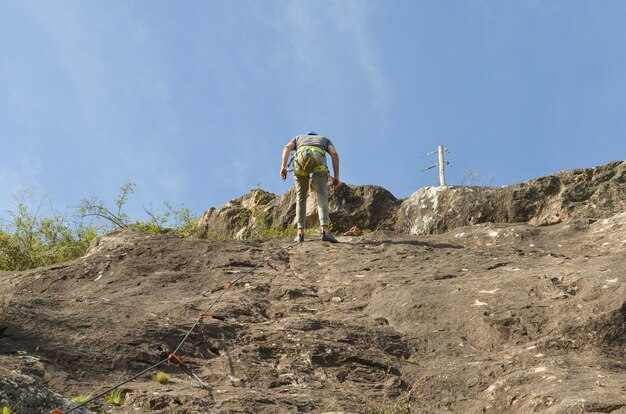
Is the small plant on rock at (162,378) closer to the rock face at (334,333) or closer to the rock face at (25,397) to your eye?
the rock face at (334,333)

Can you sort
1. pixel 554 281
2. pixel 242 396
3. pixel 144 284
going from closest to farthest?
pixel 242 396 < pixel 554 281 < pixel 144 284

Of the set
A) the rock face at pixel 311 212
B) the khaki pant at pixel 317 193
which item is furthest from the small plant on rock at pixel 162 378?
the rock face at pixel 311 212

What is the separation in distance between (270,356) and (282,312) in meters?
1.45

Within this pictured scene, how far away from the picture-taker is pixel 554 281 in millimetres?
8500

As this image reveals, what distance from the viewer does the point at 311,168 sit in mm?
12820

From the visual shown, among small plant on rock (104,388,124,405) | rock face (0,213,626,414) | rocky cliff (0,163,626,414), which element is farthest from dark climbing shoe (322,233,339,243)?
small plant on rock (104,388,124,405)

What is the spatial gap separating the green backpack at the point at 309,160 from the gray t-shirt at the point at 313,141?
8 cm

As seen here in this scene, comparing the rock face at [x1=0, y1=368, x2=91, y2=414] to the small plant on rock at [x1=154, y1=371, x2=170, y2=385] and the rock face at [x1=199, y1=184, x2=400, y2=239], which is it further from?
the rock face at [x1=199, y1=184, x2=400, y2=239]

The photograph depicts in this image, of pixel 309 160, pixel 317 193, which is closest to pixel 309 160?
pixel 309 160

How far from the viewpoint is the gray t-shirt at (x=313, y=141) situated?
1292cm

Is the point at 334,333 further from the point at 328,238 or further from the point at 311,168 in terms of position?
the point at 311,168

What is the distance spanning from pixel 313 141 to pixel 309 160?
399 millimetres

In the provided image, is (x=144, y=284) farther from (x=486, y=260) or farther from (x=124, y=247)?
(x=486, y=260)

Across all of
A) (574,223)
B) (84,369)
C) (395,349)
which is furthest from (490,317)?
(574,223)
